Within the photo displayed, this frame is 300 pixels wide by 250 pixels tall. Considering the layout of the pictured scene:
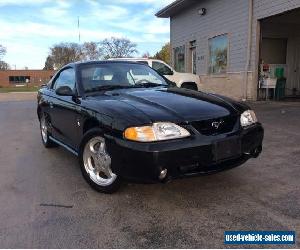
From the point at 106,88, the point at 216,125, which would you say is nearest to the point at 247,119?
the point at 216,125

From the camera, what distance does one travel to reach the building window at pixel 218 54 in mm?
15677

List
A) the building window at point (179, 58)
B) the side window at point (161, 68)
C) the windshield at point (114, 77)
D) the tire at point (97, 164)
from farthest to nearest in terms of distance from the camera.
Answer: the building window at point (179, 58)
the side window at point (161, 68)
the windshield at point (114, 77)
the tire at point (97, 164)

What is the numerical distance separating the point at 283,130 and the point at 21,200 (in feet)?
18.5

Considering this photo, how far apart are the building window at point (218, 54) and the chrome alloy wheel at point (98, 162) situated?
40.0 ft

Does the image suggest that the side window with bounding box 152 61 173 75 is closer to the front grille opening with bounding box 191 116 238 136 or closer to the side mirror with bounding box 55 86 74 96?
the side mirror with bounding box 55 86 74 96

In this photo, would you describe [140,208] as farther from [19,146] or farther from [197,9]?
A: [197,9]

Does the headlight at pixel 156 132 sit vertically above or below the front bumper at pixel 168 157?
above

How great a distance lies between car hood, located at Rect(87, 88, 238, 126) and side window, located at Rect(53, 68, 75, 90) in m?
0.77

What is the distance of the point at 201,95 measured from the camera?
4.66 m

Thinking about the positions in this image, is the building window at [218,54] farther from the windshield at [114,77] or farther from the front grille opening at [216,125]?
the front grille opening at [216,125]

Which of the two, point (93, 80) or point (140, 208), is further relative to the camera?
point (93, 80)

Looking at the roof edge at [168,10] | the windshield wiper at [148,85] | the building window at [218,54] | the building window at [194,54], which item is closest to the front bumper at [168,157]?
the windshield wiper at [148,85]

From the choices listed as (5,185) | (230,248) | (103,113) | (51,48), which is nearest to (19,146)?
(5,185)

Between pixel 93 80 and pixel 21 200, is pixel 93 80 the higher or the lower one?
the higher one
